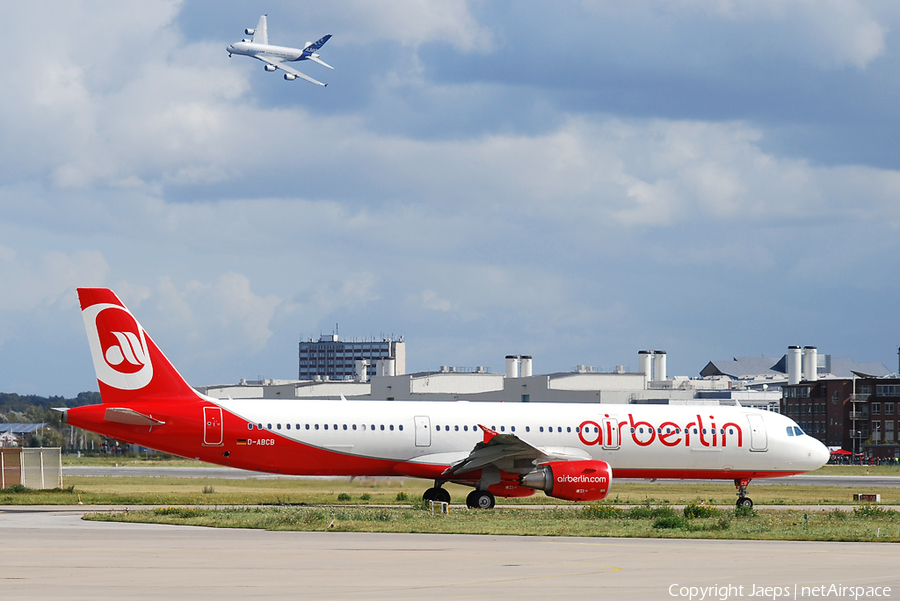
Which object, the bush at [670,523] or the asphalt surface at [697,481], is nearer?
the bush at [670,523]

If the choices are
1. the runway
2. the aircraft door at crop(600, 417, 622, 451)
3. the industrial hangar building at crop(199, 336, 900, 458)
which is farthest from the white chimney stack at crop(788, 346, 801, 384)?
the runway

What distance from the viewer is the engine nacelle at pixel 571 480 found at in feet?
104

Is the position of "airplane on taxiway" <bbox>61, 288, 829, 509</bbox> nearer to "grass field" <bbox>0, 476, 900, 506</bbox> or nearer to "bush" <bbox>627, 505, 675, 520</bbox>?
"grass field" <bbox>0, 476, 900, 506</bbox>

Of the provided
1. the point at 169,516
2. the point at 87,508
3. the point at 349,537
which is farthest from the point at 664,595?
the point at 87,508

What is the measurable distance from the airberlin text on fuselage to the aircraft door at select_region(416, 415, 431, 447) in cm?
477

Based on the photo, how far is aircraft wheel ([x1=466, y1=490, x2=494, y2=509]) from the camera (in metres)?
32.9

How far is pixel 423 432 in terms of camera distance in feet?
111

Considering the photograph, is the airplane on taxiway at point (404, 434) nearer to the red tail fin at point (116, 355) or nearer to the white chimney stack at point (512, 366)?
the red tail fin at point (116, 355)

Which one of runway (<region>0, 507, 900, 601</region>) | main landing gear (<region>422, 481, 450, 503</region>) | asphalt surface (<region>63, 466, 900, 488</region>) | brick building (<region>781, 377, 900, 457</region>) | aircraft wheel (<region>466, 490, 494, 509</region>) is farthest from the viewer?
brick building (<region>781, 377, 900, 457</region>)

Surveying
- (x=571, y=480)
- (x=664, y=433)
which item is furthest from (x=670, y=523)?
(x=664, y=433)

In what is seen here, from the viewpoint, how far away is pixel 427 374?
11375 centimetres

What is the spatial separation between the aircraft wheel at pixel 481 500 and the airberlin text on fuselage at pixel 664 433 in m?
3.74

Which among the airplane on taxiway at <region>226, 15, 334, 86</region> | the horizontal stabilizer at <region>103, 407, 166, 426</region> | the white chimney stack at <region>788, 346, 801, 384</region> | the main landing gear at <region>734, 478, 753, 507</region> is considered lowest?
the main landing gear at <region>734, 478, 753, 507</region>

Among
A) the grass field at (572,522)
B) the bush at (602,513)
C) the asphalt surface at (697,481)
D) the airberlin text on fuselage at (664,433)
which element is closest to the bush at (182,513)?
the grass field at (572,522)
